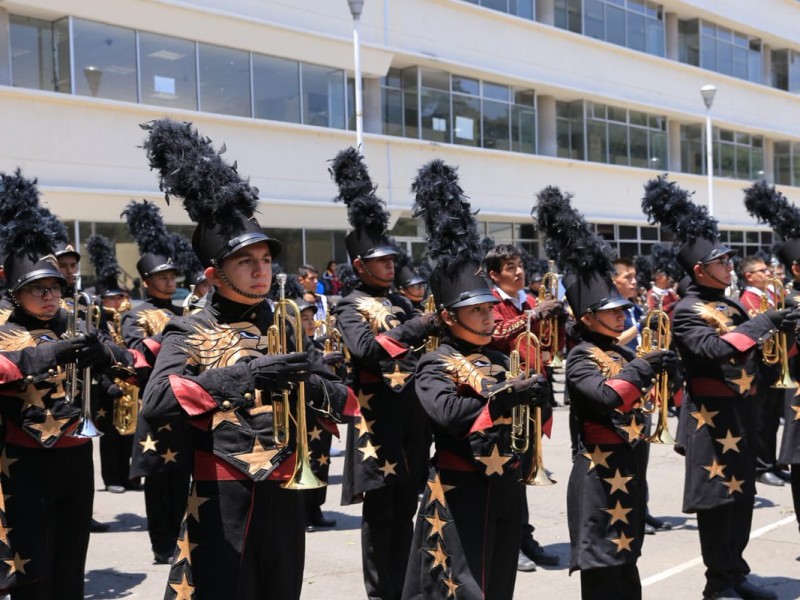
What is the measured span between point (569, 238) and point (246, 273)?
247cm

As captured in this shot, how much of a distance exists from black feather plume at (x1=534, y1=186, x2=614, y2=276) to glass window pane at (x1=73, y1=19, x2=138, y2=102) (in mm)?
13314

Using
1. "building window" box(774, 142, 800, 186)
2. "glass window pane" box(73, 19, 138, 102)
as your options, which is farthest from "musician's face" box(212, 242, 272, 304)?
"building window" box(774, 142, 800, 186)

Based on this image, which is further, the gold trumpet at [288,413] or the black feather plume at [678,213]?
the black feather plume at [678,213]

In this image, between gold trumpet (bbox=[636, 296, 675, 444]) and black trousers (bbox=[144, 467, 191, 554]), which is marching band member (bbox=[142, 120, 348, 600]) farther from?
black trousers (bbox=[144, 467, 191, 554])

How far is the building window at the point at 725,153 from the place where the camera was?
112ft

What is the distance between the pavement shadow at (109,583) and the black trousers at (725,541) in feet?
13.5

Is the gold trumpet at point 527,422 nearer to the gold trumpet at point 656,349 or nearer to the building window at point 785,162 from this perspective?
the gold trumpet at point 656,349

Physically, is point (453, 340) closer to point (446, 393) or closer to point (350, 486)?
point (446, 393)

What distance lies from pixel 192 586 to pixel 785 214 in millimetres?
6844

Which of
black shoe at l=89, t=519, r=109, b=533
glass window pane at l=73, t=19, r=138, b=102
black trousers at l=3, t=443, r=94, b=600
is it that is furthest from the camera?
glass window pane at l=73, t=19, r=138, b=102

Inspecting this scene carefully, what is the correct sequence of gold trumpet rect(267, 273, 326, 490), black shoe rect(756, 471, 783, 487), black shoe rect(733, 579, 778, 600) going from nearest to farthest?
gold trumpet rect(267, 273, 326, 490) < black shoe rect(733, 579, 778, 600) < black shoe rect(756, 471, 783, 487)

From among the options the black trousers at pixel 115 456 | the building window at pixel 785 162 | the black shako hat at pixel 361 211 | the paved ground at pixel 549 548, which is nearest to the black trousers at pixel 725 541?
the paved ground at pixel 549 548

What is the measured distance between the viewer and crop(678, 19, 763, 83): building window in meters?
33.8

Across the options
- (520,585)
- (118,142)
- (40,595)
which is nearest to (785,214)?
(520,585)
